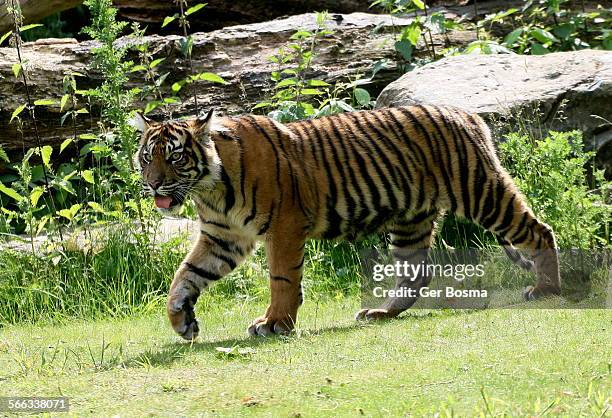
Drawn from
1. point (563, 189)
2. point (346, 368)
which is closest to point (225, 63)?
point (563, 189)

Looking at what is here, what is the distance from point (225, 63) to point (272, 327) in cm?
480

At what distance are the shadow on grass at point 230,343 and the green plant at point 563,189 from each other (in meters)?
1.48

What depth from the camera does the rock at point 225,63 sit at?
428 inches

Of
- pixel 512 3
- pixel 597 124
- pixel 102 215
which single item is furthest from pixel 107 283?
pixel 512 3

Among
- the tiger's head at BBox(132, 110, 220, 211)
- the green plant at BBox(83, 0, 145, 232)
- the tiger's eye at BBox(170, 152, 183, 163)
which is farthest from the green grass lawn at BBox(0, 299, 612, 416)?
the green plant at BBox(83, 0, 145, 232)

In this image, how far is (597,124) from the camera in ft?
31.8

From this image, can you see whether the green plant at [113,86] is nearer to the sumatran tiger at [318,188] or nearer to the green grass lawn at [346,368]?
the sumatran tiger at [318,188]

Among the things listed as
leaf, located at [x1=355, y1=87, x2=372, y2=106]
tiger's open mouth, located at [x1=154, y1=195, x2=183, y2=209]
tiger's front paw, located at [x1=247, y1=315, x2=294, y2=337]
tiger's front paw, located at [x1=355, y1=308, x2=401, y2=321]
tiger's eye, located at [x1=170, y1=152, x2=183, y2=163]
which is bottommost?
tiger's front paw, located at [x1=355, y1=308, x2=401, y2=321]

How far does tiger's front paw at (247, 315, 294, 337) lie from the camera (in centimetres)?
745

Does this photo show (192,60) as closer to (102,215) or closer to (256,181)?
(102,215)

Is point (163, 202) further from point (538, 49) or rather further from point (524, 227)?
point (538, 49)

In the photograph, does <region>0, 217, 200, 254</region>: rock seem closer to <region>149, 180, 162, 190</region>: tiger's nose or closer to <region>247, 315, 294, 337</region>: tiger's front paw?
<region>149, 180, 162, 190</region>: tiger's nose

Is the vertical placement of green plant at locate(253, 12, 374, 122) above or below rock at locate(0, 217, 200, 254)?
above

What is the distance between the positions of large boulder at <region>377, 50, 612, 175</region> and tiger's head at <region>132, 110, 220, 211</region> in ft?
9.93
